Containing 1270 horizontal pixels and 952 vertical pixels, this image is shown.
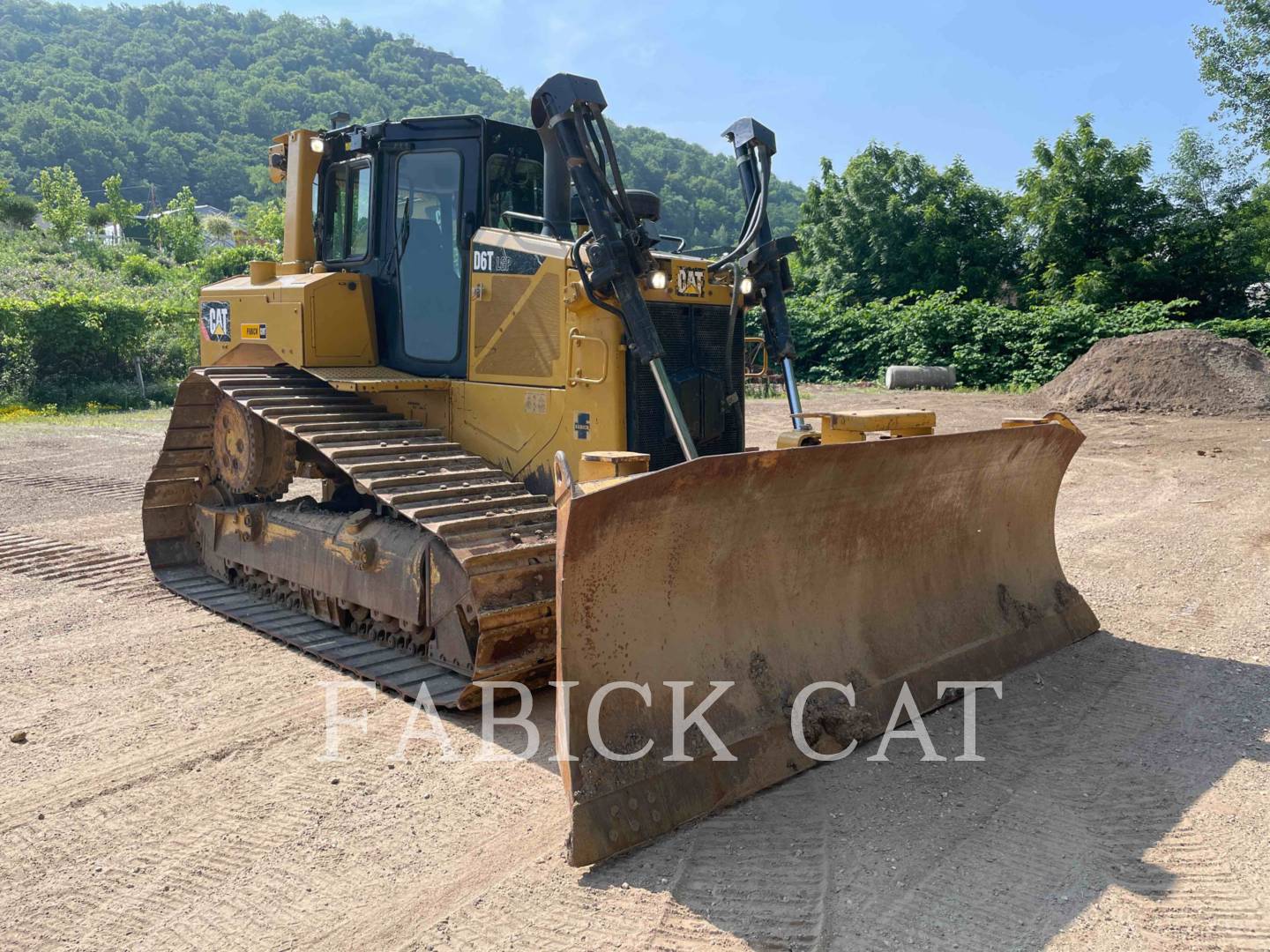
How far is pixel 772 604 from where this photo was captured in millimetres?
4238

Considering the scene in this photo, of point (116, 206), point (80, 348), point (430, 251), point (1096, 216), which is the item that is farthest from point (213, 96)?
point (430, 251)

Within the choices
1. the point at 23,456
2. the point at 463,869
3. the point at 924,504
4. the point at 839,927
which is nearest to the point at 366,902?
the point at 463,869

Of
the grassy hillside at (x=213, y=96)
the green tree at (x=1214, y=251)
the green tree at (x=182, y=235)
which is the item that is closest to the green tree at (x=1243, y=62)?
the green tree at (x=1214, y=251)

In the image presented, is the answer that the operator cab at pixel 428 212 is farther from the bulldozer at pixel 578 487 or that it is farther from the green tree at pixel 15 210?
the green tree at pixel 15 210

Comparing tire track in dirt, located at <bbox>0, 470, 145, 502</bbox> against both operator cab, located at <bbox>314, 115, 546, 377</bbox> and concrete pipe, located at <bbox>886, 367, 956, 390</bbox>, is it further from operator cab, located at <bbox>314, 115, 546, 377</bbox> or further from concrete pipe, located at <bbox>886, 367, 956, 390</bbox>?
concrete pipe, located at <bbox>886, 367, 956, 390</bbox>

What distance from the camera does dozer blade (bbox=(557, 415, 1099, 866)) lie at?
3.50 meters

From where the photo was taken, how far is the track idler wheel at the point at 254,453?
6.19 m

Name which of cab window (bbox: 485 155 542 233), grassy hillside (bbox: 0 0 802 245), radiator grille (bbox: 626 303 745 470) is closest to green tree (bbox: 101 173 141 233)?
grassy hillside (bbox: 0 0 802 245)

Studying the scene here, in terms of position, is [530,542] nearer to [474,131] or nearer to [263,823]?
[263,823]

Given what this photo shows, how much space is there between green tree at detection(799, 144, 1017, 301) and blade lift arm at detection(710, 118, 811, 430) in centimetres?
2493

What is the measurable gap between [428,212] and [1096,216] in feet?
81.9

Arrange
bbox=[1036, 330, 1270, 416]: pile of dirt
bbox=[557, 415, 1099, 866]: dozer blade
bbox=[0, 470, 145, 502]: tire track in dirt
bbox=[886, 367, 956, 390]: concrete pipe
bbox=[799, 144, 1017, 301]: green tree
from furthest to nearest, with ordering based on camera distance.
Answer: bbox=[799, 144, 1017, 301]: green tree, bbox=[886, 367, 956, 390]: concrete pipe, bbox=[1036, 330, 1270, 416]: pile of dirt, bbox=[0, 470, 145, 502]: tire track in dirt, bbox=[557, 415, 1099, 866]: dozer blade

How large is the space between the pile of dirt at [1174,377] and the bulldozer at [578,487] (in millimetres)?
13362

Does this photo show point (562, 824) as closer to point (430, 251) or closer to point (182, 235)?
point (430, 251)
